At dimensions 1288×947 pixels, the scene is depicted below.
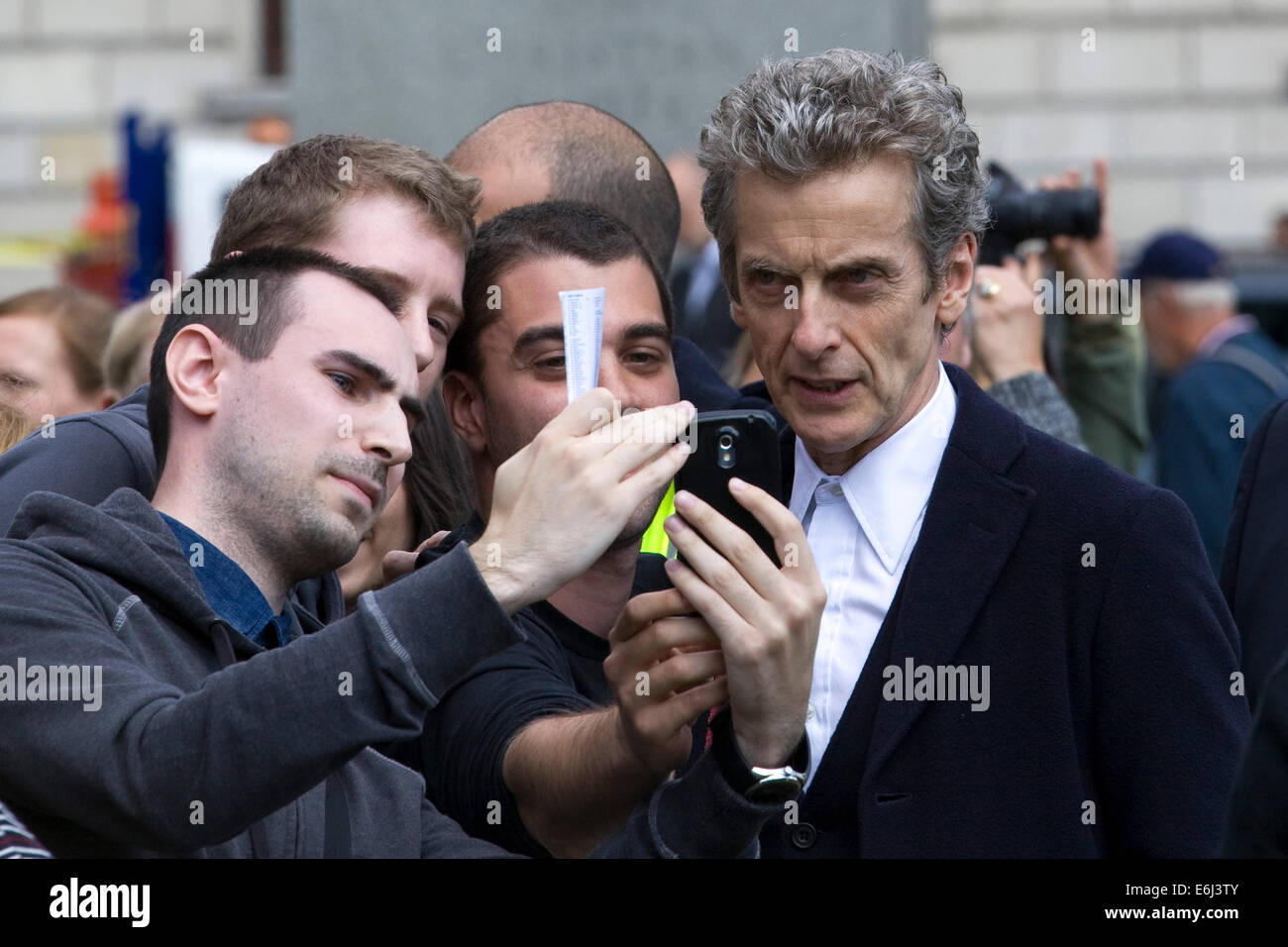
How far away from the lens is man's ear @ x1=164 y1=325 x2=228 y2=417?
7.48 ft

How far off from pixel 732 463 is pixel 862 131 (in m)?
A: 0.53

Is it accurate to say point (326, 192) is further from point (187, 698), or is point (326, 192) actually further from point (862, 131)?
point (187, 698)

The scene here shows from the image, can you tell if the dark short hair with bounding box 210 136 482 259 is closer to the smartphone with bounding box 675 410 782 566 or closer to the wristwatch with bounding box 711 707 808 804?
the smartphone with bounding box 675 410 782 566

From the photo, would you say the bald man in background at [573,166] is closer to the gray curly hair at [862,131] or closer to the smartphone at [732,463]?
the gray curly hair at [862,131]

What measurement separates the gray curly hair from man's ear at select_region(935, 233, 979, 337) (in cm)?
3

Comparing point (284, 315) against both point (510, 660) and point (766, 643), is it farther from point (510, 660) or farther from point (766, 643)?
point (766, 643)

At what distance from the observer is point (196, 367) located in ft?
7.58

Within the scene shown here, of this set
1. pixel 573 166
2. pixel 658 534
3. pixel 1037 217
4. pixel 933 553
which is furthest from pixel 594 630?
pixel 1037 217

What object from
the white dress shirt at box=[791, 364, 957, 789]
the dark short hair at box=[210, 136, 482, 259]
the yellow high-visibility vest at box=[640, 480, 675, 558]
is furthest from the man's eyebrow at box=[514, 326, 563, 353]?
the white dress shirt at box=[791, 364, 957, 789]

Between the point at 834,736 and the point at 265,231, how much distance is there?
1.20m
